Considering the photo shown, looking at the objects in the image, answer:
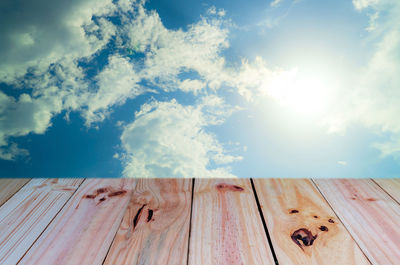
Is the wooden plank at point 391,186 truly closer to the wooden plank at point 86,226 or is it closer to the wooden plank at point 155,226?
the wooden plank at point 155,226

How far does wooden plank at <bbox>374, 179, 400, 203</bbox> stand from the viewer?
98 centimetres

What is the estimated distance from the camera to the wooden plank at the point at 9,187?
965 millimetres

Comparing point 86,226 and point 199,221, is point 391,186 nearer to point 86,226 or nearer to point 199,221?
point 199,221

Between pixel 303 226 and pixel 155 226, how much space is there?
1.33 feet

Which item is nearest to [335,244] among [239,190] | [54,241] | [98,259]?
[239,190]

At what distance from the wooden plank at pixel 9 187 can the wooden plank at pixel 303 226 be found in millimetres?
811

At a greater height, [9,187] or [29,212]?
[9,187]

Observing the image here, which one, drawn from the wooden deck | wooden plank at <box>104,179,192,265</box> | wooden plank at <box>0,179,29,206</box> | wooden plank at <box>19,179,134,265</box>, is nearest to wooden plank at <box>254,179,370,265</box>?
the wooden deck

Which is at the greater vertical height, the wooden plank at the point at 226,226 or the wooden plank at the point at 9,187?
the wooden plank at the point at 9,187

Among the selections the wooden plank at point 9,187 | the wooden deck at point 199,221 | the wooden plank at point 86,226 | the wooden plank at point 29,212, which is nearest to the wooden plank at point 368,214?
the wooden deck at point 199,221

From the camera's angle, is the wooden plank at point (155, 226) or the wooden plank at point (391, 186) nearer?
the wooden plank at point (155, 226)

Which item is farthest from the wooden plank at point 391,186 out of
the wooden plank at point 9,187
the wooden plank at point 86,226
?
the wooden plank at point 9,187

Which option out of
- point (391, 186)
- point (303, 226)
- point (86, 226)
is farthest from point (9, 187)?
point (391, 186)

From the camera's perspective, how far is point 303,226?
2.68ft
